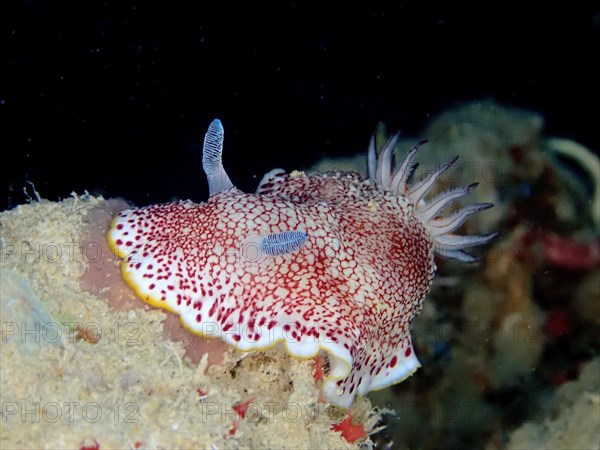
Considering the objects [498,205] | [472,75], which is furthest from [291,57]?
[498,205]

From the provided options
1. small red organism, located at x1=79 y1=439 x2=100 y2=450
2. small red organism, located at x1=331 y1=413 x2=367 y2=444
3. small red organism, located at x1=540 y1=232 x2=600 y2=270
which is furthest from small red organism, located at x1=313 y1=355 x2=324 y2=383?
small red organism, located at x1=540 y1=232 x2=600 y2=270

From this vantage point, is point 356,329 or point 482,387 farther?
point 482,387

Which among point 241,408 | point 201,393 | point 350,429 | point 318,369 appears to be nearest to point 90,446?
point 201,393

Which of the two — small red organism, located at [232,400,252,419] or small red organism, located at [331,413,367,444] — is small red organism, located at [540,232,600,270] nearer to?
small red organism, located at [331,413,367,444]

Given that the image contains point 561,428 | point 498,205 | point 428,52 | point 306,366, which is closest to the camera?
point 306,366

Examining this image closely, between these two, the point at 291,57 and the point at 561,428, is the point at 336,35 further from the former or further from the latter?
the point at 561,428

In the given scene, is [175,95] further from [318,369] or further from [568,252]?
[318,369]
